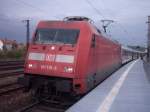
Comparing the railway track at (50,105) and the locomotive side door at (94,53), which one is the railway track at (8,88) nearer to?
the railway track at (50,105)

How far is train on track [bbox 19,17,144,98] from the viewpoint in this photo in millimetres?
11445

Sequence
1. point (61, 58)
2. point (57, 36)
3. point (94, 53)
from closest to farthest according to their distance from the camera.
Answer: point (61, 58)
point (57, 36)
point (94, 53)

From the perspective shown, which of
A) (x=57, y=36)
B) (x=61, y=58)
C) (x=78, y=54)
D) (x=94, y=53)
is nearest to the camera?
(x=78, y=54)

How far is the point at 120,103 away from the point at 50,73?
9.23 feet

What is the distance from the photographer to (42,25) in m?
13.0

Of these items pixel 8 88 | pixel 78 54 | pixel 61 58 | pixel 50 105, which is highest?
pixel 78 54

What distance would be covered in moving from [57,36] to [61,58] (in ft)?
3.74

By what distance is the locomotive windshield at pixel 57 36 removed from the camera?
12.2m

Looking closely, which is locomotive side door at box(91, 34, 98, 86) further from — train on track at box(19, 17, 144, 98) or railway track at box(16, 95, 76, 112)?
railway track at box(16, 95, 76, 112)

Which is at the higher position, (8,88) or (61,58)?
(61,58)

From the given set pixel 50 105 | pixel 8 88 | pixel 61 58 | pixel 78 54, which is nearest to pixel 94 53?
pixel 78 54

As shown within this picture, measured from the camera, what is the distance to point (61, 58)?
11.8 m

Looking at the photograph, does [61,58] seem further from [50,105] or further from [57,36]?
[50,105]

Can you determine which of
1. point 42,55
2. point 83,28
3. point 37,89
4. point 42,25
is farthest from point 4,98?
point 83,28
